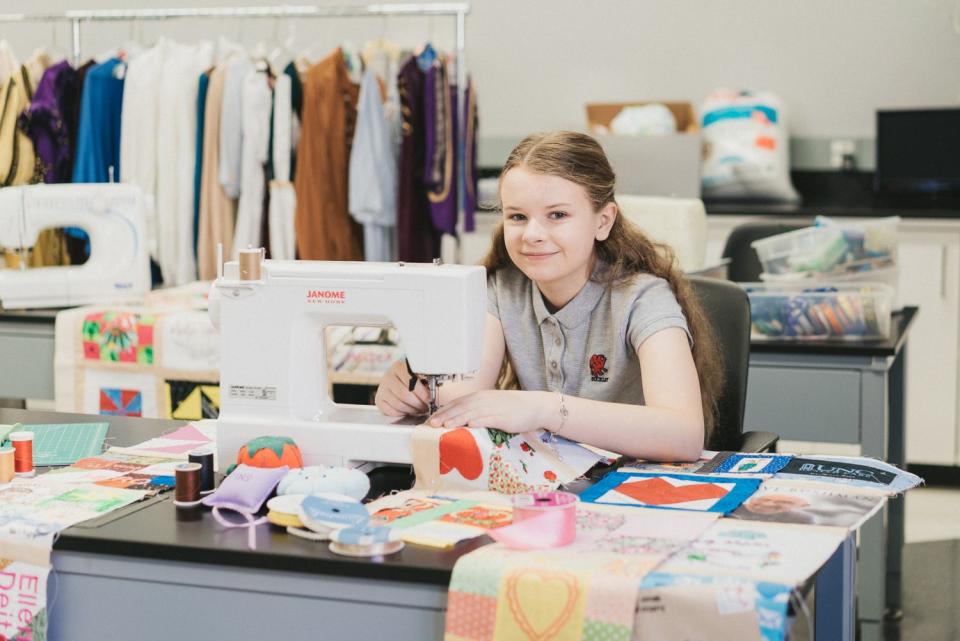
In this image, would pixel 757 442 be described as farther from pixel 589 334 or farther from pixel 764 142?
pixel 764 142

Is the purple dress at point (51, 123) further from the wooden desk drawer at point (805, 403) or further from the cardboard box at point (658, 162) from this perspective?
the wooden desk drawer at point (805, 403)

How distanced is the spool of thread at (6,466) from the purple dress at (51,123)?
3.22 m

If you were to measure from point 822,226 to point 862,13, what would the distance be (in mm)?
2256

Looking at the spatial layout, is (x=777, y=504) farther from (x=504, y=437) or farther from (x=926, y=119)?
(x=926, y=119)

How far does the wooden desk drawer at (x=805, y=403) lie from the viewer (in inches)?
112

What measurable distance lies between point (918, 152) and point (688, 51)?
1006 millimetres

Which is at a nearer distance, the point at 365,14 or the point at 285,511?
the point at 285,511

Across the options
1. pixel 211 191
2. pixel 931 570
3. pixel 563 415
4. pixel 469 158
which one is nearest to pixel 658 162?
pixel 469 158

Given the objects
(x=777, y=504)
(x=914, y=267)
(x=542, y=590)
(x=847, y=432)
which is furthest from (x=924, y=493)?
(x=542, y=590)

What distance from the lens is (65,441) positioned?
202 centimetres

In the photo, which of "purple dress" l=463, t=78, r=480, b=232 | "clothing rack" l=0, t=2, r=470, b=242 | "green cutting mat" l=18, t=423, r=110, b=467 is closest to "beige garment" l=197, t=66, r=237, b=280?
"clothing rack" l=0, t=2, r=470, b=242

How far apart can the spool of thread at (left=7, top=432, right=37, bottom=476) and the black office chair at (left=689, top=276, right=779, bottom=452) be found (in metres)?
1.17

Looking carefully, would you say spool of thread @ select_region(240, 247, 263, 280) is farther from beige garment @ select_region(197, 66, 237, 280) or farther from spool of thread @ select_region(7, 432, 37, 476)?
beige garment @ select_region(197, 66, 237, 280)

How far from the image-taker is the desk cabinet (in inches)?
174
